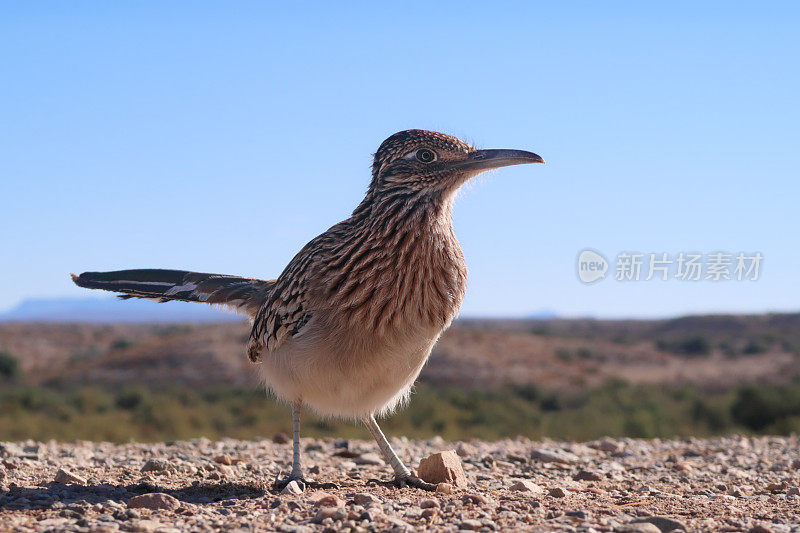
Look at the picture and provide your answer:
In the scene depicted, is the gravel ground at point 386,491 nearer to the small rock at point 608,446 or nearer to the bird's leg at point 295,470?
the small rock at point 608,446

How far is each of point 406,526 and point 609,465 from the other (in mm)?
4412

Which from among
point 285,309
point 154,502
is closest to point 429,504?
point 154,502

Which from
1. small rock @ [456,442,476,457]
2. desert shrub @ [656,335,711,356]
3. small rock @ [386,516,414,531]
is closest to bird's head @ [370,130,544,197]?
small rock @ [386,516,414,531]

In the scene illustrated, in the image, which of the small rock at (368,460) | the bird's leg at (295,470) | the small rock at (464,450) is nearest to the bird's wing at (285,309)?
the bird's leg at (295,470)

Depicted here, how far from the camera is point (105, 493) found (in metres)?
5.90

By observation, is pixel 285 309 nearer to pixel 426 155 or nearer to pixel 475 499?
pixel 426 155

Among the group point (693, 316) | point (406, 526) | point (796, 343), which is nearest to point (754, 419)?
point (406, 526)

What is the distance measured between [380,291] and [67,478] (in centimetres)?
319

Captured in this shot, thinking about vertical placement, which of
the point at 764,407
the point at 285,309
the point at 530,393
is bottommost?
the point at 530,393

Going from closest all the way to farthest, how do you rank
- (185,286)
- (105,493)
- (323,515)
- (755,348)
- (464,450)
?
1. (323,515)
2. (105,493)
3. (185,286)
4. (464,450)
5. (755,348)

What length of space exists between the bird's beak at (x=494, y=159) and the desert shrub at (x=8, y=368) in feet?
121

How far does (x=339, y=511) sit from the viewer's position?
185 inches

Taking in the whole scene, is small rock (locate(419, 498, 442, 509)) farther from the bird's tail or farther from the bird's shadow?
the bird's tail

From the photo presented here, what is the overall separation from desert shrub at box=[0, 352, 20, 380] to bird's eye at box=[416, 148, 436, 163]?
3657cm
